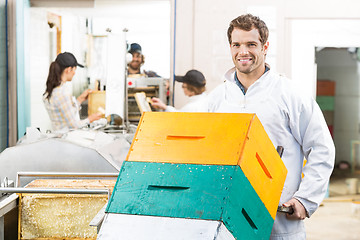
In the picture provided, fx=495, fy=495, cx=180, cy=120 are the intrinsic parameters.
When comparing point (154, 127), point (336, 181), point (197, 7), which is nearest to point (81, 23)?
point (197, 7)

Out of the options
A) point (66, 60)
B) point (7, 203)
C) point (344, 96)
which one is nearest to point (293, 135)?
point (7, 203)

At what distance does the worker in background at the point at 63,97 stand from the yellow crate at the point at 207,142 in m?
2.81

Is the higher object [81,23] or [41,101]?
[81,23]

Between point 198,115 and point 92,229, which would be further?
point 92,229

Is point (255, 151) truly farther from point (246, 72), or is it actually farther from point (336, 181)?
point (336, 181)

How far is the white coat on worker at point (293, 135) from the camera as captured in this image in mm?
1772

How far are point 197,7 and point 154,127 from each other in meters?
2.92

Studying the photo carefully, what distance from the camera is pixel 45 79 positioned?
14.0ft

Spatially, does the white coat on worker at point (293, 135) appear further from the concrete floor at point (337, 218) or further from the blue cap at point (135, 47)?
the concrete floor at point (337, 218)

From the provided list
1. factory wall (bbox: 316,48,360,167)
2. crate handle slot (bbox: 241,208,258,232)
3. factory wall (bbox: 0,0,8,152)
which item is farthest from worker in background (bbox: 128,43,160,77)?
factory wall (bbox: 316,48,360,167)

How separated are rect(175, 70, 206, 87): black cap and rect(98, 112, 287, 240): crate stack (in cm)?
263

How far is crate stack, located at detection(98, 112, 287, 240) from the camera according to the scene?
50.9 inches

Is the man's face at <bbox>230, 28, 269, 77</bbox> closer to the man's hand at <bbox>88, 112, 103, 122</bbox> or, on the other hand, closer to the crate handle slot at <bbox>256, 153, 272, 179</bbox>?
the crate handle slot at <bbox>256, 153, 272, 179</bbox>

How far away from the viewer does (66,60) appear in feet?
14.0
